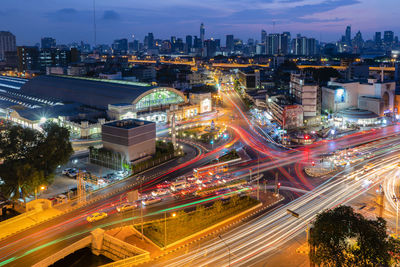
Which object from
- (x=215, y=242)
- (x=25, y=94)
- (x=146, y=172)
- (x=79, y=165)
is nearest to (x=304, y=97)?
(x=146, y=172)

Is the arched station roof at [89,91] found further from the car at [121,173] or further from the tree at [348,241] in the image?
the tree at [348,241]

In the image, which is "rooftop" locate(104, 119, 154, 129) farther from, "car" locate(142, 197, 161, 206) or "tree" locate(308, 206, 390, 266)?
"tree" locate(308, 206, 390, 266)

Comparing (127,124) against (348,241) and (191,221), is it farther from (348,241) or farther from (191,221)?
(348,241)

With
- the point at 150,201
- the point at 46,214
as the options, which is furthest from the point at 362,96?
the point at 46,214

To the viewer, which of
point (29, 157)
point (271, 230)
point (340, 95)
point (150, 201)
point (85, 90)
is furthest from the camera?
point (85, 90)

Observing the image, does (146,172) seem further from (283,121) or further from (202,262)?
(283,121)

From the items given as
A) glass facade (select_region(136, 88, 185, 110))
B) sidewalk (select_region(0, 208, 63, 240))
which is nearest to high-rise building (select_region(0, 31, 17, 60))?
glass facade (select_region(136, 88, 185, 110))
